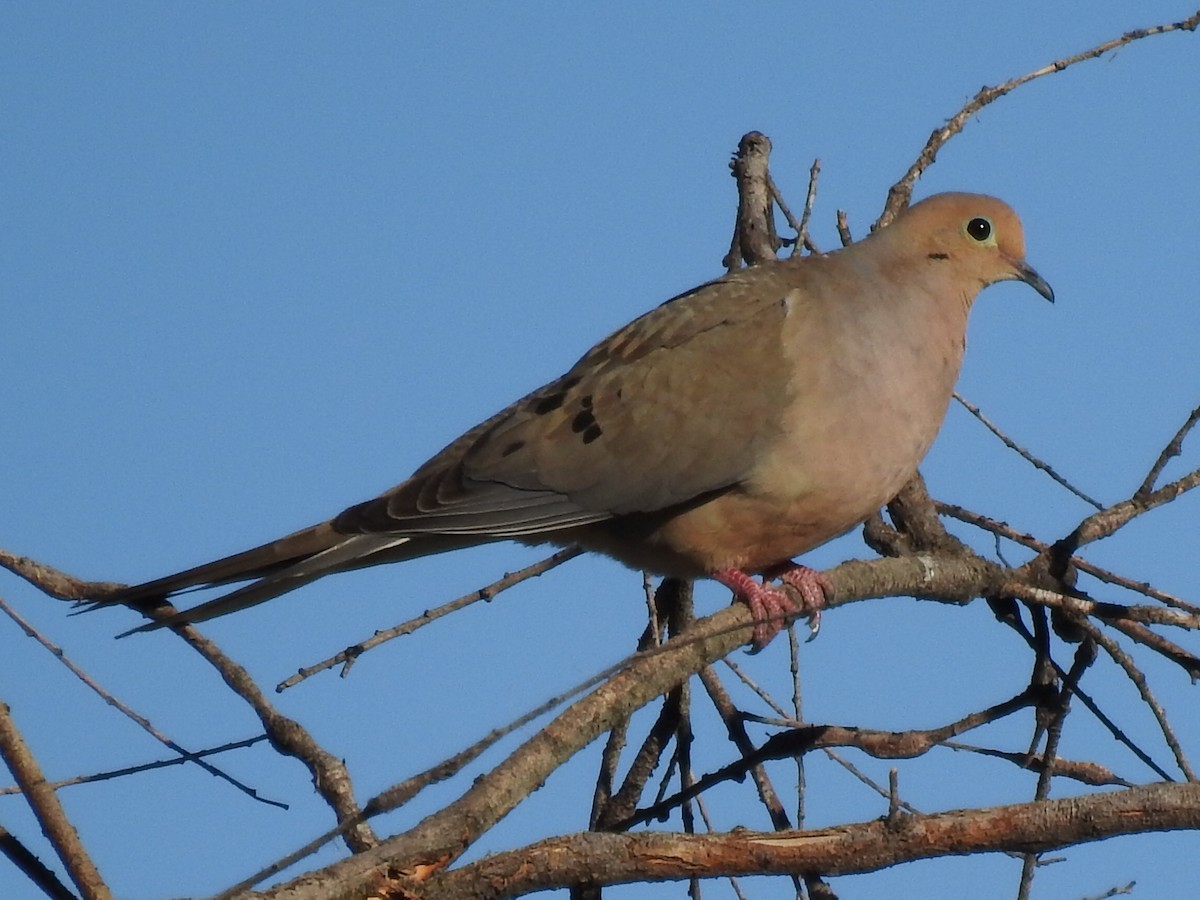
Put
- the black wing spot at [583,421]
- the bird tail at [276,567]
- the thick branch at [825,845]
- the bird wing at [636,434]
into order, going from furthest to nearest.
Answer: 1. the black wing spot at [583,421]
2. the bird wing at [636,434]
3. the bird tail at [276,567]
4. the thick branch at [825,845]

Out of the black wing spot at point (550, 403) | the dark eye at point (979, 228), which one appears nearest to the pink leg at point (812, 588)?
the black wing spot at point (550, 403)

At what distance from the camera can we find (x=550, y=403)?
446 centimetres

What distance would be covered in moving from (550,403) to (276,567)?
41.6 inches

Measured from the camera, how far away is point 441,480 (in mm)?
4266

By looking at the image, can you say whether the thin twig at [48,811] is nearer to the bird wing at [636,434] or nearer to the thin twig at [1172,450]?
the bird wing at [636,434]

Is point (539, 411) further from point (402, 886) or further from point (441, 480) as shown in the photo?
point (402, 886)

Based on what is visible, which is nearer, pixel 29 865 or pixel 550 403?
pixel 29 865

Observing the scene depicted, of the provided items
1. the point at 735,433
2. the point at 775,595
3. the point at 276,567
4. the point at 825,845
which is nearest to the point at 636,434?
the point at 735,433

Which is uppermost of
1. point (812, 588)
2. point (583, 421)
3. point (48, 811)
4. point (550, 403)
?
point (550, 403)

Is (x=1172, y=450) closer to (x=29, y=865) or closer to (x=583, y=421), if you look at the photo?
(x=583, y=421)

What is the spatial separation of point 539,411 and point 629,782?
1203 millimetres

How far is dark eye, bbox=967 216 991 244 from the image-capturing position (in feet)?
15.0

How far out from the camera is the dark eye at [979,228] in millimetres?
4559

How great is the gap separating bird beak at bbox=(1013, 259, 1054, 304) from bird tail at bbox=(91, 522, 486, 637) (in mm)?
1869
